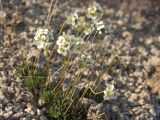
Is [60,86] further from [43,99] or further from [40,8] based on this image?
[40,8]

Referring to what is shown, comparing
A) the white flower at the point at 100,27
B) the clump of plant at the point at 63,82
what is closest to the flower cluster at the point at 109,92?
the clump of plant at the point at 63,82

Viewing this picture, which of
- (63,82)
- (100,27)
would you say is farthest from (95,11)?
(63,82)

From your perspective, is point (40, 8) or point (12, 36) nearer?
point (12, 36)

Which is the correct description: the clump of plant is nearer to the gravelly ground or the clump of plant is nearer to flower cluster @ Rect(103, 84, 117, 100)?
flower cluster @ Rect(103, 84, 117, 100)

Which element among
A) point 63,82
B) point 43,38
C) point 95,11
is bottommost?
point 63,82

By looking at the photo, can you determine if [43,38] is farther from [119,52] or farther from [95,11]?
[119,52]

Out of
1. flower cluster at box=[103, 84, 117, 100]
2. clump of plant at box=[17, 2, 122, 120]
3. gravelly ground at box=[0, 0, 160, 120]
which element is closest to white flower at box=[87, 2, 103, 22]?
clump of plant at box=[17, 2, 122, 120]

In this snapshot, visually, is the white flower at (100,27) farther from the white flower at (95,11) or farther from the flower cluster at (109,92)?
the flower cluster at (109,92)

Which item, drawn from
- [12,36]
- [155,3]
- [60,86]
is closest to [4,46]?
[12,36]
